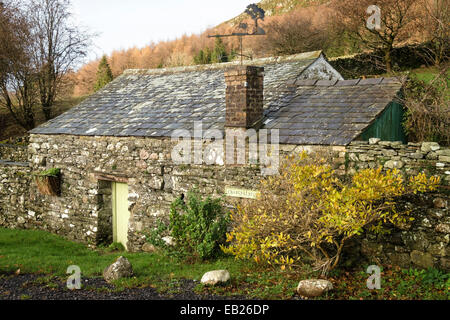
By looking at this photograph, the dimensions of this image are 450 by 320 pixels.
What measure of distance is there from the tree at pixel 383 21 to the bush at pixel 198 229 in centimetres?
1221

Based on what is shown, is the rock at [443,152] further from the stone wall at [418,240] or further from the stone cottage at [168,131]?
the stone cottage at [168,131]

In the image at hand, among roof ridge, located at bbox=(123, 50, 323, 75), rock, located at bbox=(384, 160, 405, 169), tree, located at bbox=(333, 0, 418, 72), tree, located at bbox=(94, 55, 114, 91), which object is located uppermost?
tree, located at bbox=(333, 0, 418, 72)

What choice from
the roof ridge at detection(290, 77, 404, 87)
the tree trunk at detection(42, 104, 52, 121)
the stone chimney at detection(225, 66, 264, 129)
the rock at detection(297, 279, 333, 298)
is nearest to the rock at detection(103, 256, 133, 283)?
the rock at detection(297, 279, 333, 298)

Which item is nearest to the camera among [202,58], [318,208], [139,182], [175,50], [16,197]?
[318,208]

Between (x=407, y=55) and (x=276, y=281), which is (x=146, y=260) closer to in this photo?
(x=276, y=281)

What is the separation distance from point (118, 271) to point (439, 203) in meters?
5.49

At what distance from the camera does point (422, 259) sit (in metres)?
6.25

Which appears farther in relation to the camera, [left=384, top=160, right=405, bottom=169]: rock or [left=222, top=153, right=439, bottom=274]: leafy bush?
[left=384, top=160, right=405, bottom=169]: rock

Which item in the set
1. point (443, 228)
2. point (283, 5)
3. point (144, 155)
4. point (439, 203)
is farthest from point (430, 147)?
point (283, 5)

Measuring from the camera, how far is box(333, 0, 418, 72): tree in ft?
58.6

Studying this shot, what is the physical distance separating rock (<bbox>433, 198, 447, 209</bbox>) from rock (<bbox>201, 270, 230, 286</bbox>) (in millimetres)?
3511

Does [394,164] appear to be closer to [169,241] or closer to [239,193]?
[239,193]

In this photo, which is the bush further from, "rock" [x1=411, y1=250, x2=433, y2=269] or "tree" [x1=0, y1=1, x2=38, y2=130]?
"tree" [x1=0, y1=1, x2=38, y2=130]
